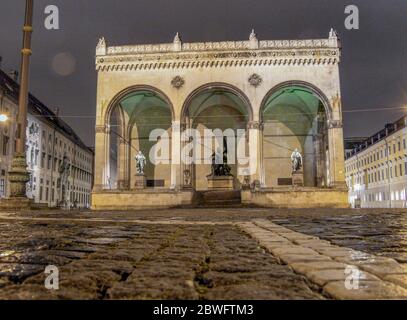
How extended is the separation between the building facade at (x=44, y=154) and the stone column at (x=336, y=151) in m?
19.5

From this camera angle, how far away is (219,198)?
25.0m

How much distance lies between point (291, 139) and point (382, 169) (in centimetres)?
2108

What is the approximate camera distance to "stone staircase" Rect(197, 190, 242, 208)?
24172 mm

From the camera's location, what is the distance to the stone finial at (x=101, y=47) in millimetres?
26969

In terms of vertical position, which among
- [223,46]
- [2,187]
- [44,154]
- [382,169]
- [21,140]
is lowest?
[2,187]

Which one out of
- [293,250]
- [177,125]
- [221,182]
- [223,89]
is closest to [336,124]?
[223,89]

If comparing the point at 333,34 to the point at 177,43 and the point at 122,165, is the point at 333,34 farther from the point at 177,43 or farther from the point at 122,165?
the point at 122,165

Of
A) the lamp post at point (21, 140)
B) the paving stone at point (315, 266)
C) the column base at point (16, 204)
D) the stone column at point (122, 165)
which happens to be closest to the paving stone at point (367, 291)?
the paving stone at point (315, 266)

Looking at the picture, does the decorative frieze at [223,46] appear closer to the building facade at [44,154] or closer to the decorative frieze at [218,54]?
the decorative frieze at [218,54]

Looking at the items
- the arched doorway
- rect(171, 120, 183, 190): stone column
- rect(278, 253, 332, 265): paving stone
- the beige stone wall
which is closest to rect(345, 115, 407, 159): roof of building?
the arched doorway
